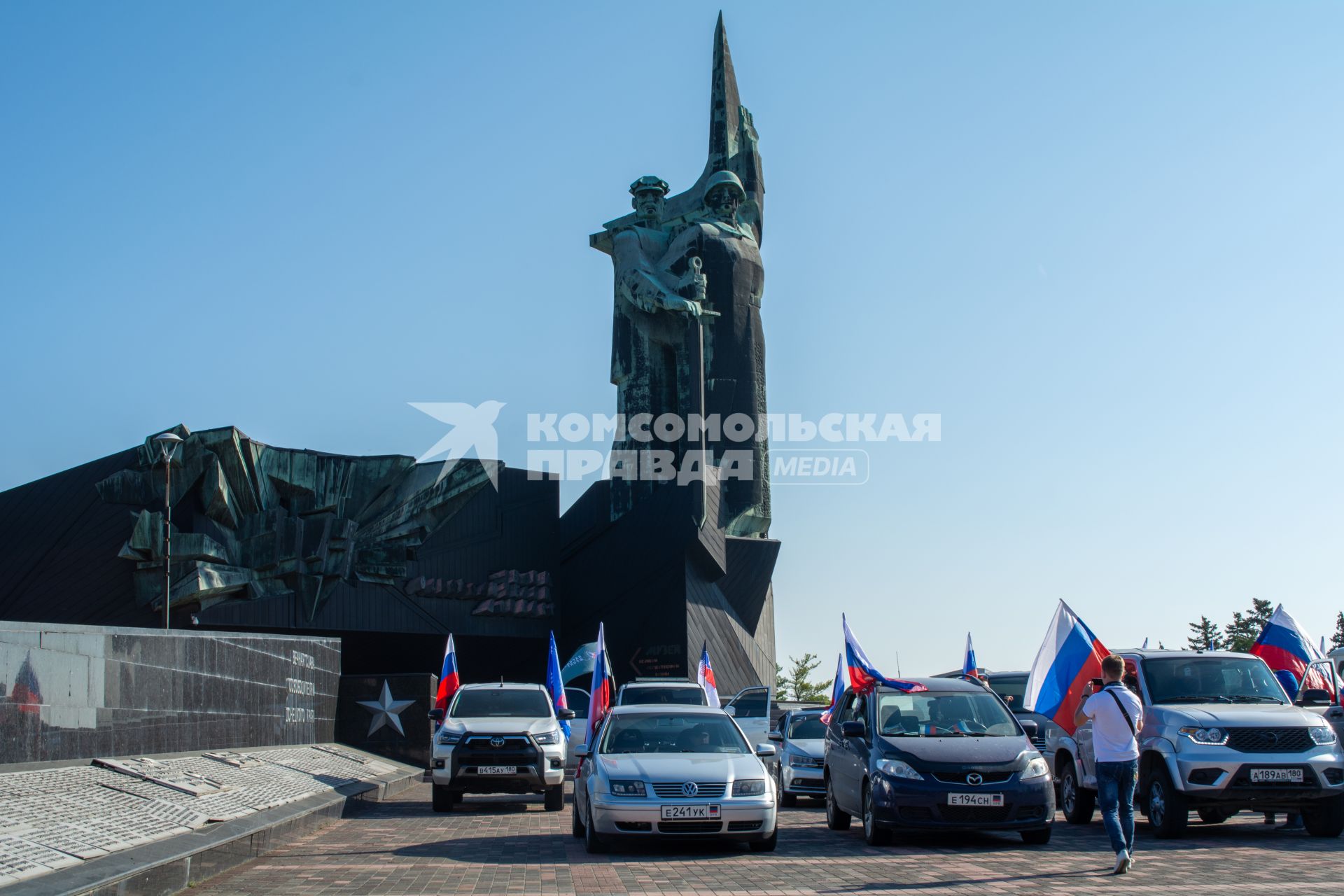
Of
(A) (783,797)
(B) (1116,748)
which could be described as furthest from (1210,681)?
(A) (783,797)

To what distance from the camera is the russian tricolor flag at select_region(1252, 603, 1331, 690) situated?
16.5 metres

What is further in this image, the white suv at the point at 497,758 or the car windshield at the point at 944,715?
the white suv at the point at 497,758

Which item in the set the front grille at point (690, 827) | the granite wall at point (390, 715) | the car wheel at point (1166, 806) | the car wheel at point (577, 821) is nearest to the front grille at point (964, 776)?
the car wheel at point (1166, 806)

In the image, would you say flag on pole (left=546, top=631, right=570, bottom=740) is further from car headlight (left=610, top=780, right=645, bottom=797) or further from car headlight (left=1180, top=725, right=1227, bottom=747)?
car headlight (left=1180, top=725, right=1227, bottom=747)

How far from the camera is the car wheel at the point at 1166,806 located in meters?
11.4

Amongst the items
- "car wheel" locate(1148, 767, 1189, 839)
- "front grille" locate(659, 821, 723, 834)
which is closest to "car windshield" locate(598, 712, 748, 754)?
"front grille" locate(659, 821, 723, 834)

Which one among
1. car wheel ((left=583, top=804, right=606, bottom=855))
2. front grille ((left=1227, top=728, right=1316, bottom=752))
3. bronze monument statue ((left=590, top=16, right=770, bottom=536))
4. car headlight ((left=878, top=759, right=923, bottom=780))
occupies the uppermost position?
bronze monument statue ((left=590, top=16, right=770, bottom=536))

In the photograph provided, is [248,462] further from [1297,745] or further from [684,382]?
[1297,745]

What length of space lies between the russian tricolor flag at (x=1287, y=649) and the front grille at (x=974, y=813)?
7.41 meters

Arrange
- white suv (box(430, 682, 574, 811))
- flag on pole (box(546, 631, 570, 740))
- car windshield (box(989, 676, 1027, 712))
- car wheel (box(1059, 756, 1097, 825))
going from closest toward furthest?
car wheel (box(1059, 756, 1097, 825))
white suv (box(430, 682, 574, 811))
car windshield (box(989, 676, 1027, 712))
flag on pole (box(546, 631, 570, 740))

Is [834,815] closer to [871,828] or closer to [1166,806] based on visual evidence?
[871,828]

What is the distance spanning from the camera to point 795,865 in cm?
994

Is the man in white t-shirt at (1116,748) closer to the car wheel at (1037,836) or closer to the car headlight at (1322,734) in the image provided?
the car wheel at (1037,836)

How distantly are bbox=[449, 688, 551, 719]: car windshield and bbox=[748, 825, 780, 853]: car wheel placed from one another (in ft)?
21.2
